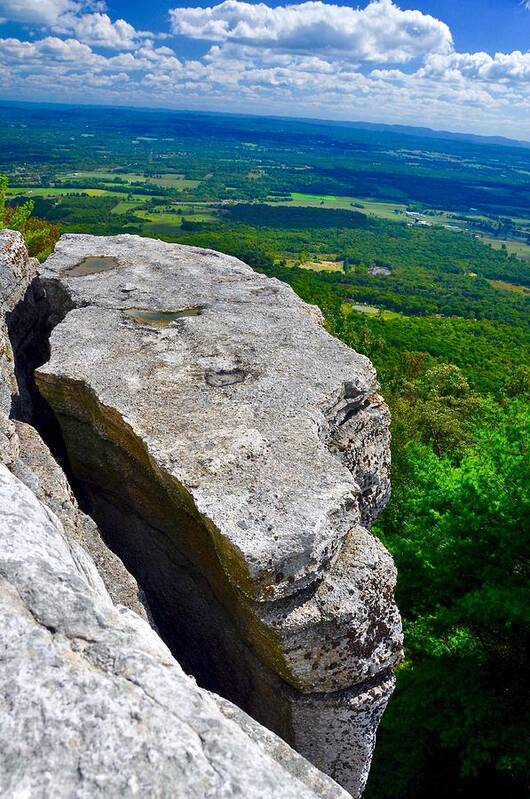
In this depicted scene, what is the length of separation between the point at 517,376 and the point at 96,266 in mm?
30484

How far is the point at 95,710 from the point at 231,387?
237 inches

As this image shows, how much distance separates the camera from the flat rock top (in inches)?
287

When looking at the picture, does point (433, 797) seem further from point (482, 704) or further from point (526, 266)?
point (526, 266)

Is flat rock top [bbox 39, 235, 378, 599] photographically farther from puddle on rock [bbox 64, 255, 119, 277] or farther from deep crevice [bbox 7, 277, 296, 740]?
Result: deep crevice [bbox 7, 277, 296, 740]

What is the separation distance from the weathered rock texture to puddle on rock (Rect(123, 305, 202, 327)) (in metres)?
6.16

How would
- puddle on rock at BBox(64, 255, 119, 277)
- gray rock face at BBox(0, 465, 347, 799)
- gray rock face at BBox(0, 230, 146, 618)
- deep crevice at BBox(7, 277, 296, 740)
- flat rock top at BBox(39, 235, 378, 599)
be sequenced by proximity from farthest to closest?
puddle on rock at BBox(64, 255, 119, 277)
deep crevice at BBox(7, 277, 296, 740)
gray rock face at BBox(0, 230, 146, 618)
flat rock top at BBox(39, 235, 378, 599)
gray rock face at BBox(0, 465, 347, 799)

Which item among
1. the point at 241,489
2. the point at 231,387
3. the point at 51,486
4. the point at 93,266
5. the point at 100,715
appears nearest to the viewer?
the point at 100,715

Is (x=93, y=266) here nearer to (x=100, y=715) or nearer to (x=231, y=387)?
(x=231, y=387)

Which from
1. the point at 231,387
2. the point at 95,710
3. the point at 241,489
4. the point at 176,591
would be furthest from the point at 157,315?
the point at 95,710

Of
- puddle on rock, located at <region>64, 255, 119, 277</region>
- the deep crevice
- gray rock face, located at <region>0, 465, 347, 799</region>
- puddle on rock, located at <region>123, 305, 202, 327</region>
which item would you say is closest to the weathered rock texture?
gray rock face, located at <region>0, 465, 347, 799</region>

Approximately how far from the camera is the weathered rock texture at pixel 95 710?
389 cm

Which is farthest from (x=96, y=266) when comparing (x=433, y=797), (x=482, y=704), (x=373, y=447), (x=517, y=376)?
(x=517, y=376)

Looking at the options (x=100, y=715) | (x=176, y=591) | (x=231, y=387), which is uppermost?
(x=231, y=387)

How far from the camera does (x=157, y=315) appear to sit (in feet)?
39.8
